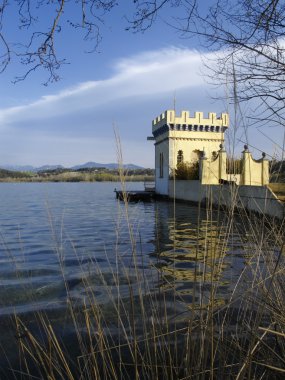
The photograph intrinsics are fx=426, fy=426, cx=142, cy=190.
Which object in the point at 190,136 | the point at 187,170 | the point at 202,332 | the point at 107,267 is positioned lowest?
the point at 107,267

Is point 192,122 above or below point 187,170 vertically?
above

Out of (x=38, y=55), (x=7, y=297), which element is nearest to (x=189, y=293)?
(x=7, y=297)

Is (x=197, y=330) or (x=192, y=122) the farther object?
(x=192, y=122)

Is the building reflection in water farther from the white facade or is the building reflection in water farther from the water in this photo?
the white facade

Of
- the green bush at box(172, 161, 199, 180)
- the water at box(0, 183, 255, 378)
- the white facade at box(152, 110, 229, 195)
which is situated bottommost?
the water at box(0, 183, 255, 378)

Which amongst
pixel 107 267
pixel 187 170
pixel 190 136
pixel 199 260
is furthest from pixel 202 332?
pixel 190 136

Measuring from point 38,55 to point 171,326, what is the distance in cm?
319

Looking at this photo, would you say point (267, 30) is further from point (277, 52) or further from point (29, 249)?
point (29, 249)

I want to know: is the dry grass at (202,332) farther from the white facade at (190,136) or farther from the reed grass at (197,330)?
the white facade at (190,136)

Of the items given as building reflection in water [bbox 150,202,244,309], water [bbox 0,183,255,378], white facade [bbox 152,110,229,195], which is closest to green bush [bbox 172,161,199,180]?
white facade [bbox 152,110,229,195]

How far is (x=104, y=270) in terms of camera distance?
25.8ft

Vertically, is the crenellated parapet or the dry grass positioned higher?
the crenellated parapet

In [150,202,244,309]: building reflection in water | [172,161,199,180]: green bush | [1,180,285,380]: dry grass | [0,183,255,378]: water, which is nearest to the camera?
[1,180,285,380]: dry grass

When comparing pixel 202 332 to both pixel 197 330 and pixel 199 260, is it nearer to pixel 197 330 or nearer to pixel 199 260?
pixel 197 330
